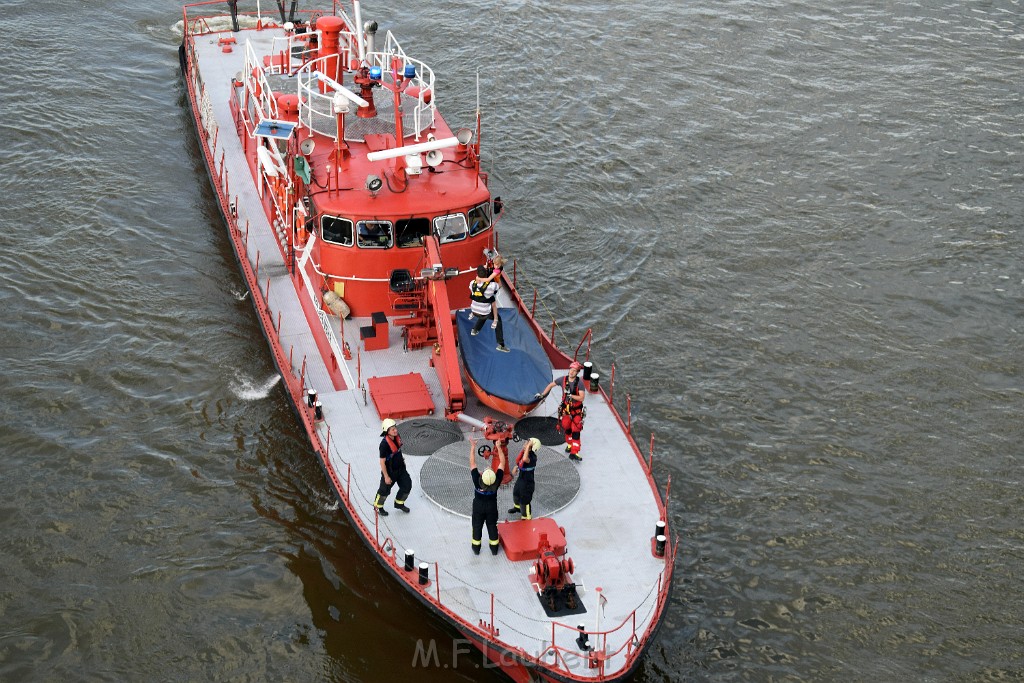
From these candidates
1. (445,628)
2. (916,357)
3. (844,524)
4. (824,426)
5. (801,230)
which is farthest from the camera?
(801,230)

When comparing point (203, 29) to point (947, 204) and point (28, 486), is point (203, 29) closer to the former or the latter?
point (28, 486)

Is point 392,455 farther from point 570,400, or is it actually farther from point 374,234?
point 374,234

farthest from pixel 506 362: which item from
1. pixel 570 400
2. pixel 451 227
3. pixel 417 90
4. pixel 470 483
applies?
pixel 417 90

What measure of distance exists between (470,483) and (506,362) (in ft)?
7.65

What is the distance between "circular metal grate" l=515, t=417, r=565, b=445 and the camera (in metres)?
19.0

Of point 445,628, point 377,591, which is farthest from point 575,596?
point 377,591

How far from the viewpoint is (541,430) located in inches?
754

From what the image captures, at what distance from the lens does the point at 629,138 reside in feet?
103

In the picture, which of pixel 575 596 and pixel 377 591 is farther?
pixel 377 591

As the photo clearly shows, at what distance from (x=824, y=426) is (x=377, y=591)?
8.84 meters

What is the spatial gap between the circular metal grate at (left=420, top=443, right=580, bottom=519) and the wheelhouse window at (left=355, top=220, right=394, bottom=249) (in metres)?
3.94

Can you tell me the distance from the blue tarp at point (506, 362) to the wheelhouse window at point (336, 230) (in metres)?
2.28

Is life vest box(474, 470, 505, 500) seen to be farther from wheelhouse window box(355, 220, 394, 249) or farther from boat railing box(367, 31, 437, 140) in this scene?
boat railing box(367, 31, 437, 140)

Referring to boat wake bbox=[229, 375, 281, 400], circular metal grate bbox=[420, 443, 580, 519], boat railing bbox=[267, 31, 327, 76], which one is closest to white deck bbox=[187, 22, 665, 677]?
circular metal grate bbox=[420, 443, 580, 519]
